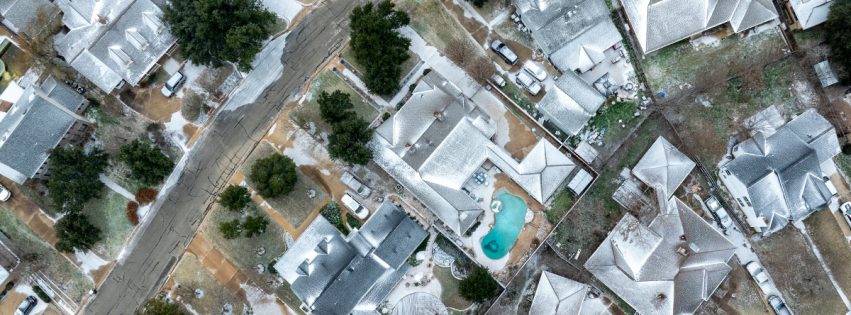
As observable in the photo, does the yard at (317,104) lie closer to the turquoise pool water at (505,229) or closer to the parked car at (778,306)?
the turquoise pool water at (505,229)

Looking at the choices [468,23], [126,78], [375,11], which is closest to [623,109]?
[468,23]

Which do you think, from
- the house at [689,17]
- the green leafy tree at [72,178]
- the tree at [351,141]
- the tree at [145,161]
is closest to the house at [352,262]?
the tree at [351,141]

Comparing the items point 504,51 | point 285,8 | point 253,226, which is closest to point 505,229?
point 504,51

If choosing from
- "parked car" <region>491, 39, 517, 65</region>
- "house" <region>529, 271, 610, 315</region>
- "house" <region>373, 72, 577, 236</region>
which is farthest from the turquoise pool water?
"parked car" <region>491, 39, 517, 65</region>

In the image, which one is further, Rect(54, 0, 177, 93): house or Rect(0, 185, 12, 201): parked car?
Rect(0, 185, 12, 201): parked car

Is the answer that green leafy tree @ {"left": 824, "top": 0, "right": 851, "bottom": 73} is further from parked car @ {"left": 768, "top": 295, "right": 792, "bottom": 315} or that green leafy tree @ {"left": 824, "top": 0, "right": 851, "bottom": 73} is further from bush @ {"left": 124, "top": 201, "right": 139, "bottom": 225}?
bush @ {"left": 124, "top": 201, "right": 139, "bottom": 225}

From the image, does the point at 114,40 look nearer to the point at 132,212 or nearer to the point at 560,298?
the point at 132,212
